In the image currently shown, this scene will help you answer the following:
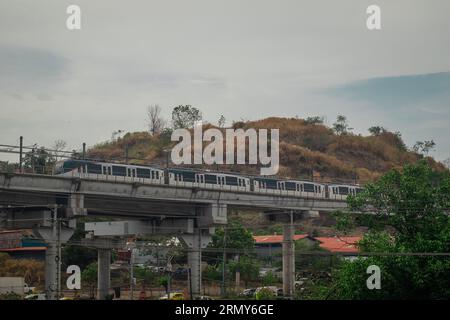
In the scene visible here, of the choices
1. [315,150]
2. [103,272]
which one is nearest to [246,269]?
[103,272]

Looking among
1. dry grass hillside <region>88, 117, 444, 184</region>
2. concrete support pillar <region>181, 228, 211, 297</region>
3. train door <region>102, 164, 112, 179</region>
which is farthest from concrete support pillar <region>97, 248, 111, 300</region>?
dry grass hillside <region>88, 117, 444, 184</region>

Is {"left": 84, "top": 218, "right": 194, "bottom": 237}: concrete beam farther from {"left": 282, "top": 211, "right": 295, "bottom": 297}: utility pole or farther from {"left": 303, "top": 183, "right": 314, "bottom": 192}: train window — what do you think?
{"left": 303, "top": 183, "right": 314, "bottom": 192}: train window

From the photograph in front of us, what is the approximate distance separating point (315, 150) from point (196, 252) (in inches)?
4130

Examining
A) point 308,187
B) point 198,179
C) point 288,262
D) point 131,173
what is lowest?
point 288,262

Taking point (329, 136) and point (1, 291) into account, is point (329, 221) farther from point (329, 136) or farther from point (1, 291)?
point (1, 291)

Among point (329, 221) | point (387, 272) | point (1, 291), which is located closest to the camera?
point (387, 272)

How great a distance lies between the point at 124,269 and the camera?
10112 centimetres

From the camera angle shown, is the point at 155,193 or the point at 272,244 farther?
the point at 272,244

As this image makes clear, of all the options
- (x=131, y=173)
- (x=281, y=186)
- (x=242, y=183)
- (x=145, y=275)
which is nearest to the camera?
(x=131, y=173)

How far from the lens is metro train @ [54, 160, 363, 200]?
6912 centimetres

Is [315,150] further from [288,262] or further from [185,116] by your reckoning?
Result: [288,262]

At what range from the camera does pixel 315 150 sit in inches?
6998

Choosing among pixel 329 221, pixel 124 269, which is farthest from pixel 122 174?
pixel 329 221
